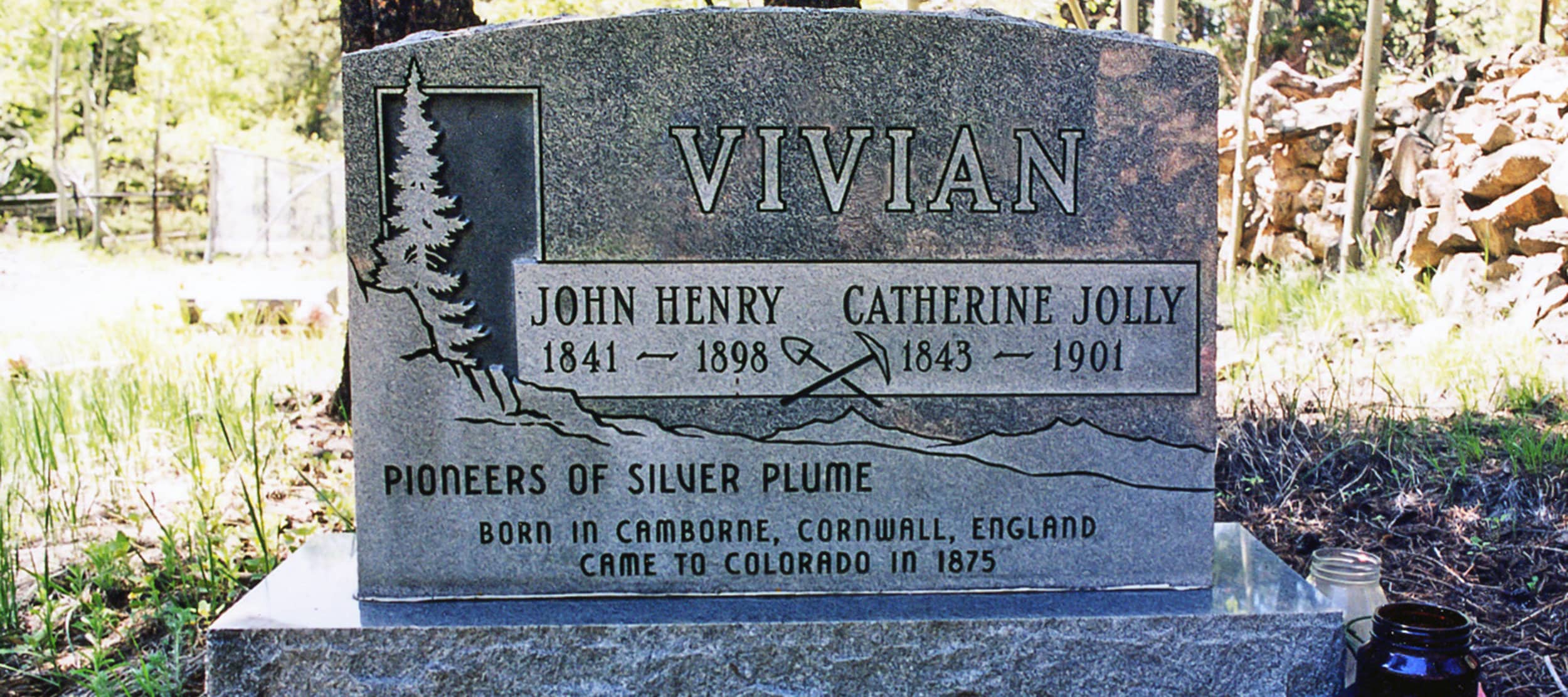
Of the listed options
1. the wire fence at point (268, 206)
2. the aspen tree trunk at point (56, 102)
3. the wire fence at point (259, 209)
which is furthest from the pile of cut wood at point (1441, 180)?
the aspen tree trunk at point (56, 102)

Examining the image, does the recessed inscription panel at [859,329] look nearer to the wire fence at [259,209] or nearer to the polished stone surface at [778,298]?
the polished stone surface at [778,298]

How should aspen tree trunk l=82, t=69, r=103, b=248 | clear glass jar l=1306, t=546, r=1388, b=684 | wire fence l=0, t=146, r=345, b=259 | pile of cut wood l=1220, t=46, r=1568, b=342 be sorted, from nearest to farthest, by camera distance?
clear glass jar l=1306, t=546, r=1388, b=684 < pile of cut wood l=1220, t=46, r=1568, b=342 < wire fence l=0, t=146, r=345, b=259 < aspen tree trunk l=82, t=69, r=103, b=248

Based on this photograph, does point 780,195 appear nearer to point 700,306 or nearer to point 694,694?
point 700,306

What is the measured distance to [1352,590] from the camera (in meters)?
2.68

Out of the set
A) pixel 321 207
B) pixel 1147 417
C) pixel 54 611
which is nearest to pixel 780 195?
pixel 1147 417

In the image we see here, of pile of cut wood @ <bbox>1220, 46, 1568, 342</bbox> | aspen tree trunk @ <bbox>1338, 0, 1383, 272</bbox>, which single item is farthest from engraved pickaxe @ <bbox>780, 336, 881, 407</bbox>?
aspen tree trunk @ <bbox>1338, 0, 1383, 272</bbox>

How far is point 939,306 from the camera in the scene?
258 cm

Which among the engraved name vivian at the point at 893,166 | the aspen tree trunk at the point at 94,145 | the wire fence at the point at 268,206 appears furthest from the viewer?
the aspen tree trunk at the point at 94,145

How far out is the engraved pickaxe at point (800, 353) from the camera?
2.57 metres

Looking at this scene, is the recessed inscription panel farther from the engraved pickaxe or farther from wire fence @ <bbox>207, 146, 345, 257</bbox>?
wire fence @ <bbox>207, 146, 345, 257</bbox>

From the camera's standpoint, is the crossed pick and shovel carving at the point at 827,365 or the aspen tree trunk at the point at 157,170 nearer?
the crossed pick and shovel carving at the point at 827,365

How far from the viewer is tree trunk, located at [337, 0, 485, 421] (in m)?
4.48

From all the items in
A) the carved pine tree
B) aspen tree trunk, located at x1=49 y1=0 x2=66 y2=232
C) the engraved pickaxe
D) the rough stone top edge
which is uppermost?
aspen tree trunk, located at x1=49 y1=0 x2=66 y2=232

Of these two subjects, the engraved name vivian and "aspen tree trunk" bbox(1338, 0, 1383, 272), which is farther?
"aspen tree trunk" bbox(1338, 0, 1383, 272)
